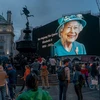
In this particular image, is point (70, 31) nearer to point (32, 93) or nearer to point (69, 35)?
point (69, 35)

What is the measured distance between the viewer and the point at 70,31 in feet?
207

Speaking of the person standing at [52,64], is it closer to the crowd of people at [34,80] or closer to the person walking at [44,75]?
the crowd of people at [34,80]

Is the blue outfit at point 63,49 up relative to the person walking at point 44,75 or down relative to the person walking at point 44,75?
up

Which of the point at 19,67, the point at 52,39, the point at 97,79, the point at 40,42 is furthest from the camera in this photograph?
the point at 40,42

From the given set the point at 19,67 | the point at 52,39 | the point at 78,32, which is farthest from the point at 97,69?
the point at 52,39

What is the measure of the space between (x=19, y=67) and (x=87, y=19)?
40.5 metres

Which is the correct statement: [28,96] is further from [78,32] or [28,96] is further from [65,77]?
[78,32]

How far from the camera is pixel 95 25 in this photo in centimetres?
6166

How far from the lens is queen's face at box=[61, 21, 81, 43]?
62244 mm

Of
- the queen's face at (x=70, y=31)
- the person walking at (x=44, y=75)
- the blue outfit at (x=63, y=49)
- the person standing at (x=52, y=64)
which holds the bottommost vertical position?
the person walking at (x=44, y=75)

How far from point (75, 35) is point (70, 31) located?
1.46m

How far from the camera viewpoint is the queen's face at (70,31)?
6224cm

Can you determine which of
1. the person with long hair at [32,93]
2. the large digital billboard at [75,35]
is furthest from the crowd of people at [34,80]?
the large digital billboard at [75,35]

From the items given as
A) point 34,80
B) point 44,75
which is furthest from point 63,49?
point 34,80
